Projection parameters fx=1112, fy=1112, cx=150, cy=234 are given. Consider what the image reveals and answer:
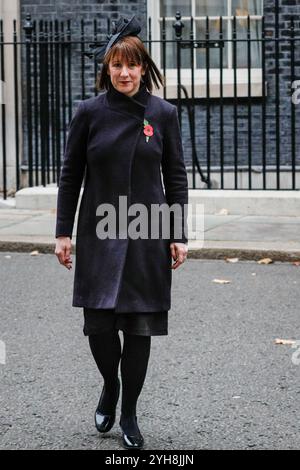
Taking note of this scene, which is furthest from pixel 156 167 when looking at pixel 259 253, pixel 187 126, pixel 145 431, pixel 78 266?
pixel 187 126

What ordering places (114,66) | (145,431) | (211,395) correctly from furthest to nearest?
1. (211,395)
2. (145,431)
3. (114,66)

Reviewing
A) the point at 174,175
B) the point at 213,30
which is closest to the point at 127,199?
the point at 174,175

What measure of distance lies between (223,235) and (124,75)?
5798 millimetres

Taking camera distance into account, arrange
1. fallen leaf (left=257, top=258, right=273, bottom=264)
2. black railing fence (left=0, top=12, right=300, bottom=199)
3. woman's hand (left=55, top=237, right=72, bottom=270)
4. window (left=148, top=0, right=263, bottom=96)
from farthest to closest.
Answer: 1. window (left=148, top=0, right=263, bottom=96)
2. black railing fence (left=0, top=12, right=300, bottom=199)
3. fallen leaf (left=257, top=258, right=273, bottom=264)
4. woman's hand (left=55, top=237, right=72, bottom=270)

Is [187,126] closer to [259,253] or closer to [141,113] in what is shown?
[259,253]

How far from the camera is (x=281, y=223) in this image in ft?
35.8

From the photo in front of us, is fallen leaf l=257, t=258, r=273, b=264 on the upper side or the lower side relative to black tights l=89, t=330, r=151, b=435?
lower

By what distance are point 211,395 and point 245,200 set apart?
254 inches

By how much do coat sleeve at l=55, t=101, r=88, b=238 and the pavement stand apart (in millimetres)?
4890

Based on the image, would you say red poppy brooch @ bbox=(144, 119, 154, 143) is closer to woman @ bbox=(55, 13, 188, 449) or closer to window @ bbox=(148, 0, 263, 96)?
woman @ bbox=(55, 13, 188, 449)

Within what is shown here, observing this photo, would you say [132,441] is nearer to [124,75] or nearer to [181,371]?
[181,371]

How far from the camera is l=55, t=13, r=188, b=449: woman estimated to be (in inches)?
170

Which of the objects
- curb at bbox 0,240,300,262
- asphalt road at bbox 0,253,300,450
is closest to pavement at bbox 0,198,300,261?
curb at bbox 0,240,300,262

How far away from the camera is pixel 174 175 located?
4480 mm
